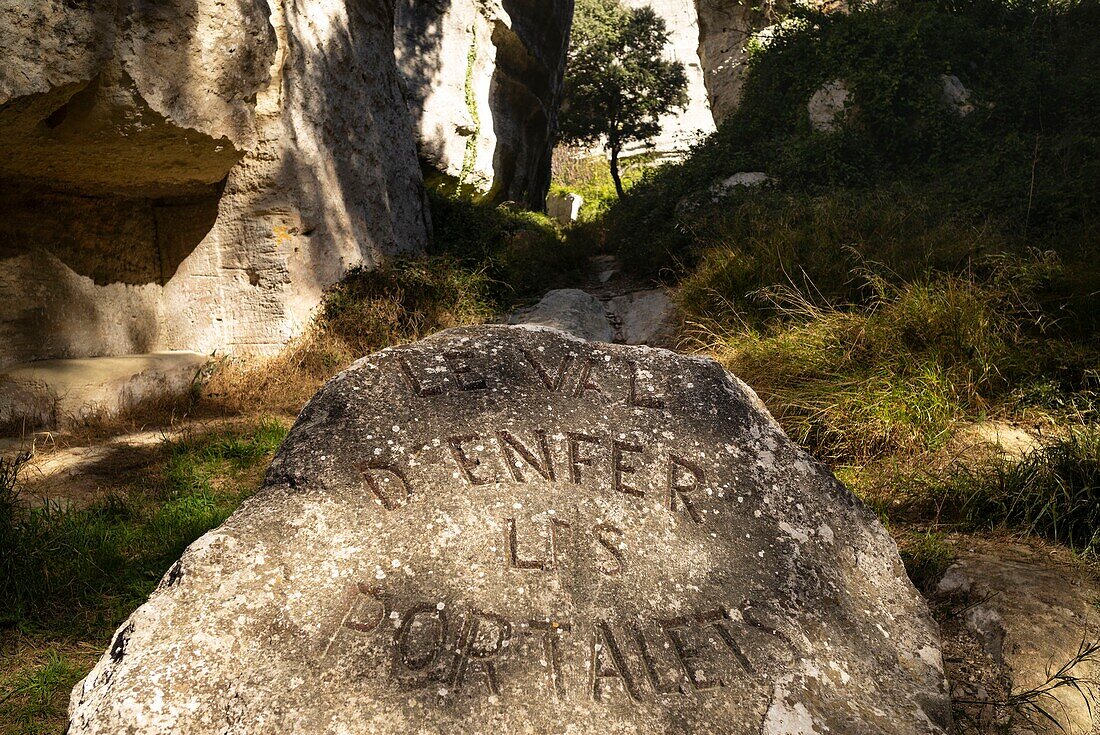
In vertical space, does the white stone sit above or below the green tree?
below

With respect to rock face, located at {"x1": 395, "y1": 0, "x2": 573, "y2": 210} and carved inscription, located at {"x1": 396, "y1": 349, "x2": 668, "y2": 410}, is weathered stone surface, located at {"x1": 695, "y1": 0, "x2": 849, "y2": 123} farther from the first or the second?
carved inscription, located at {"x1": 396, "y1": 349, "x2": 668, "y2": 410}

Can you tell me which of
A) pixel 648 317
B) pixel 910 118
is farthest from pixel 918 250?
pixel 910 118

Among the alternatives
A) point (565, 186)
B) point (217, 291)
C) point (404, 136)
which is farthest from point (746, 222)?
point (565, 186)

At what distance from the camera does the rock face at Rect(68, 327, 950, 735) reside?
167 cm

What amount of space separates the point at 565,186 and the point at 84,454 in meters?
21.4

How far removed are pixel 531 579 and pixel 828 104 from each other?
11.6 metres

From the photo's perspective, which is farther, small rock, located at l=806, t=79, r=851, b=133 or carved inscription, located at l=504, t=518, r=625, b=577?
small rock, located at l=806, t=79, r=851, b=133

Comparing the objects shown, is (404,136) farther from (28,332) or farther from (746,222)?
(28,332)

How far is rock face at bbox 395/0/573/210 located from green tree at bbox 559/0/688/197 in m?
2.45

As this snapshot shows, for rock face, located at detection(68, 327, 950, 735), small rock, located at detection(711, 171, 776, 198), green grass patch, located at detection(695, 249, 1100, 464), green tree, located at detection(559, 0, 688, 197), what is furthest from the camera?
green tree, located at detection(559, 0, 688, 197)

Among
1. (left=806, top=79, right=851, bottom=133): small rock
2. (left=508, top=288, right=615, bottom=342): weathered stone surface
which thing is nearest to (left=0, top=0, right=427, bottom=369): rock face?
(left=508, top=288, right=615, bottom=342): weathered stone surface

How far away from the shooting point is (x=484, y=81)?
12.0 metres

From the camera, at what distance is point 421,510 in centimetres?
205

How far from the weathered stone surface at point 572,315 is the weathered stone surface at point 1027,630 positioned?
343cm
